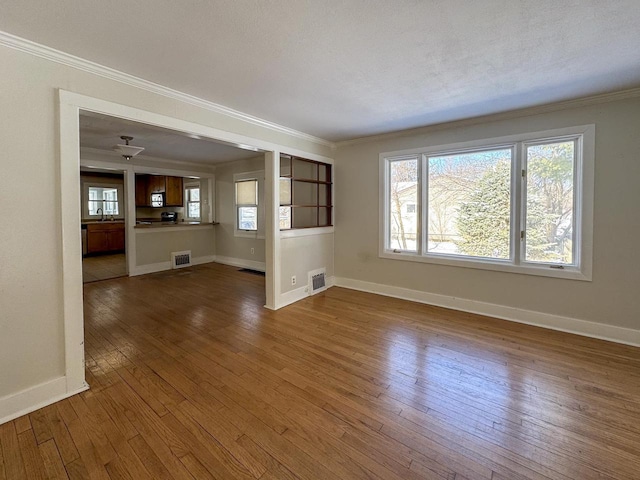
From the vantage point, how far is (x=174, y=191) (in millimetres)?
7867

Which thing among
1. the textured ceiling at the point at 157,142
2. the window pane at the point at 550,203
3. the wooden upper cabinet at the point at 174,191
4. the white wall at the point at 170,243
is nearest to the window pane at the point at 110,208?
the wooden upper cabinet at the point at 174,191

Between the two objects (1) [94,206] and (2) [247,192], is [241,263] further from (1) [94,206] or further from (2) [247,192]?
(1) [94,206]

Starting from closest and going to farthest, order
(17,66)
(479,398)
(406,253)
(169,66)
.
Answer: (17,66), (479,398), (169,66), (406,253)

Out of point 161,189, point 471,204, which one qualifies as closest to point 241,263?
point 161,189

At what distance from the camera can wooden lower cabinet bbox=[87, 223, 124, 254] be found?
790cm

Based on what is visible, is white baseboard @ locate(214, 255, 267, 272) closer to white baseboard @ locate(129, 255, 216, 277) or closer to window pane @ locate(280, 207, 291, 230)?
white baseboard @ locate(129, 255, 216, 277)

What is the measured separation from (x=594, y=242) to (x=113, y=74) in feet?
15.7

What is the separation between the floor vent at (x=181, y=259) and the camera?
6504 millimetres

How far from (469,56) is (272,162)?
2.42 metres

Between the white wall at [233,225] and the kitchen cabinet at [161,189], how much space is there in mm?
1463

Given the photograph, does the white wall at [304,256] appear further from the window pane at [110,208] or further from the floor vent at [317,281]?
the window pane at [110,208]

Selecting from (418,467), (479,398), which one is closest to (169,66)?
(418,467)

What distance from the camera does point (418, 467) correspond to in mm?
1485

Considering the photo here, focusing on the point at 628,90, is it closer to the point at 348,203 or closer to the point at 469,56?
the point at 469,56
